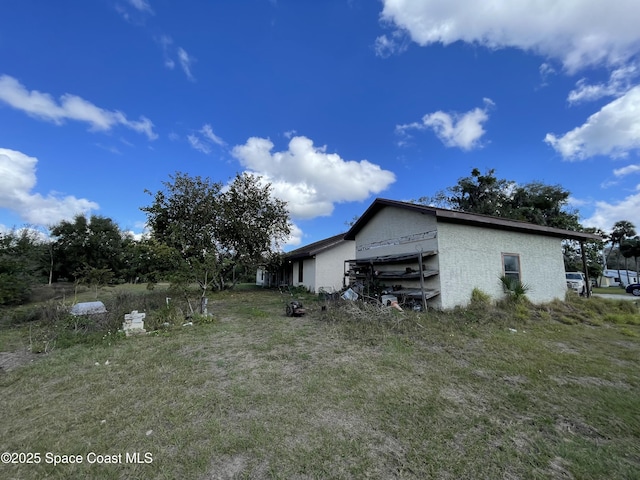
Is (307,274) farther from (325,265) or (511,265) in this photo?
(511,265)

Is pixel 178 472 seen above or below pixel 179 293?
below

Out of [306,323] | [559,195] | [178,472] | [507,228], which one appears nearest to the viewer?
[178,472]

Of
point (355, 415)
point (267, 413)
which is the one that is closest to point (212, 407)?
point (267, 413)

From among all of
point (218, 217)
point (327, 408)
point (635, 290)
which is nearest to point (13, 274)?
point (218, 217)

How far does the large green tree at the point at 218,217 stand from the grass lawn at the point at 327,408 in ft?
39.6

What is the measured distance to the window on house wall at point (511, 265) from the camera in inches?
386

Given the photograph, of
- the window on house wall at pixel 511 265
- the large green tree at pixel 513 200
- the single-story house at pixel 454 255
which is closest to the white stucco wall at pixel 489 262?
the single-story house at pixel 454 255

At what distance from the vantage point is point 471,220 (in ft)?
28.9

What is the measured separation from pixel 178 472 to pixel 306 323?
5.48m

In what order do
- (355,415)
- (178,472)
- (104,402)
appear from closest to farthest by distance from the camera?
(178,472), (355,415), (104,402)

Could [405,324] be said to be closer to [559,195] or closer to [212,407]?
[212,407]

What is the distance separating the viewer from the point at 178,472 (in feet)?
7.12

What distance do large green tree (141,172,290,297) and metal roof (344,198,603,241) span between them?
8.59 m

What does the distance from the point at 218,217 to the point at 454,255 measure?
1445 centimetres
